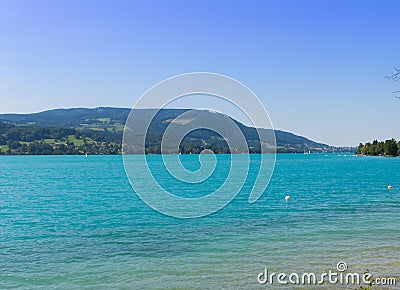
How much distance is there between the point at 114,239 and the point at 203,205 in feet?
73.3

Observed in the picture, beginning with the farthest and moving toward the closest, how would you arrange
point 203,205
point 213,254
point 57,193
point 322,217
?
point 57,193 < point 203,205 < point 322,217 < point 213,254

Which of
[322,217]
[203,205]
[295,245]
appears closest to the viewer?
[295,245]

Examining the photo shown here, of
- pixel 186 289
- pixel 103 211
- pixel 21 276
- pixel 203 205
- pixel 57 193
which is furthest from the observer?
pixel 57 193

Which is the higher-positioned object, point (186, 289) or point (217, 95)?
point (217, 95)

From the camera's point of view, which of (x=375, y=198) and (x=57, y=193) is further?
(x=57, y=193)

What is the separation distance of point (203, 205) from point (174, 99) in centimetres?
3245

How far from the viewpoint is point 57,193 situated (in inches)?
2484

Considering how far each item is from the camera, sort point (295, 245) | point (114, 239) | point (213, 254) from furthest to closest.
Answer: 1. point (114, 239)
2. point (295, 245)
3. point (213, 254)

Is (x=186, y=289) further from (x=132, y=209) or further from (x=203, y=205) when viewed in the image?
(x=203, y=205)

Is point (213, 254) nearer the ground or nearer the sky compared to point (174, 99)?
nearer the ground

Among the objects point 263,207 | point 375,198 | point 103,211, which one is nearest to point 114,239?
point 103,211

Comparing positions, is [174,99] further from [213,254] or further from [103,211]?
[103,211]

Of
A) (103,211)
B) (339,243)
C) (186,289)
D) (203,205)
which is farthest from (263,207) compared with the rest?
(186,289)

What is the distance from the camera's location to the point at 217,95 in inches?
698
